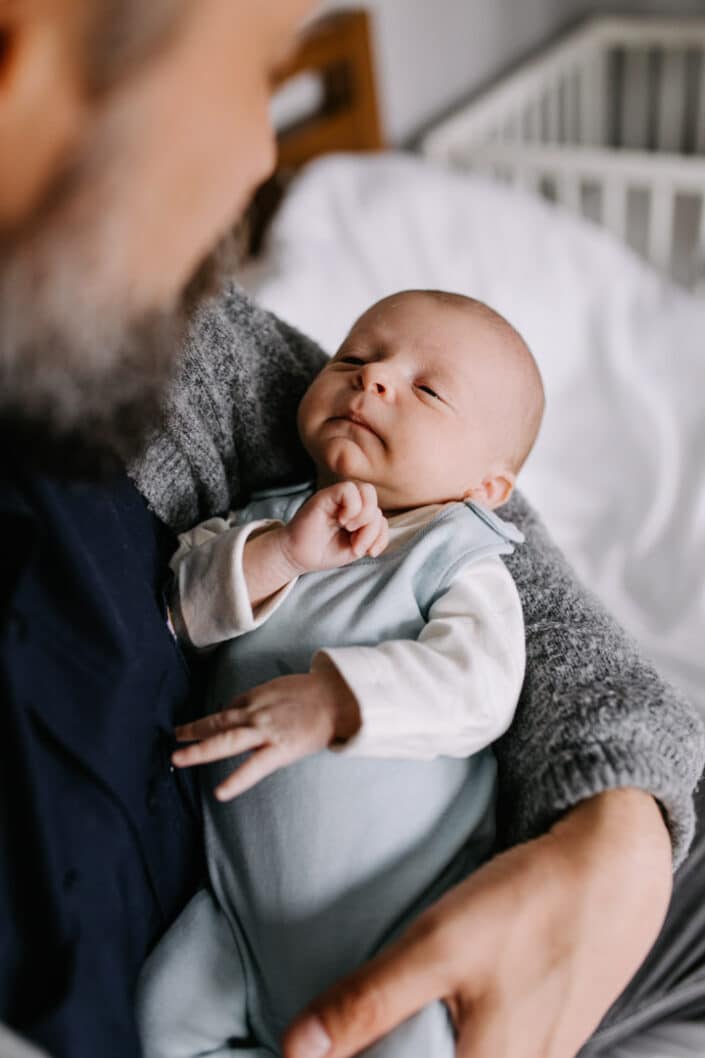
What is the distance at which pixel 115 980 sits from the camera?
63cm

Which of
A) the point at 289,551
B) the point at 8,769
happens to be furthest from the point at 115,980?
the point at 289,551

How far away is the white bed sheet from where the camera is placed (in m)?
1.39

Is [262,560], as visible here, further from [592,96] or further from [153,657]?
[592,96]

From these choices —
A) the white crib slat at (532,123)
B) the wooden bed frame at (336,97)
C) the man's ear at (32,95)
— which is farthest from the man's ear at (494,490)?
the white crib slat at (532,123)

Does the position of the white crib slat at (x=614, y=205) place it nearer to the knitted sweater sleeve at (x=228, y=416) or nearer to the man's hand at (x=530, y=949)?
the knitted sweater sleeve at (x=228, y=416)

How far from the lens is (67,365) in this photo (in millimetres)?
473

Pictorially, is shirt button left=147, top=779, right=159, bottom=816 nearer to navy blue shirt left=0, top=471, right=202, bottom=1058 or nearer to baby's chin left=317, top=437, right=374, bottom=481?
navy blue shirt left=0, top=471, right=202, bottom=1058

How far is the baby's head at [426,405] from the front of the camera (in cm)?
80

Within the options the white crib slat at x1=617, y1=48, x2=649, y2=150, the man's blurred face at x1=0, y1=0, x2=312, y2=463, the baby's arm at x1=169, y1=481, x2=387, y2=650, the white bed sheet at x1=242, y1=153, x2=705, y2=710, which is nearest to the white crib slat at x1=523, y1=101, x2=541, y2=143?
the white crib slat at x1=617, y1=48, x2=649, y2=150

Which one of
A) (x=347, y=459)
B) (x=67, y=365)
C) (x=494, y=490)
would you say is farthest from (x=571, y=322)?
(x=67, y=365)

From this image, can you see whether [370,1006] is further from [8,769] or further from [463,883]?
[8,769]

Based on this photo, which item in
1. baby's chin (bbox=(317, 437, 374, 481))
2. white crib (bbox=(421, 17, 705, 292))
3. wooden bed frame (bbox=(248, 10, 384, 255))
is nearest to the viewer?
baby's chin (bbox=(317, 437, 374, 481))

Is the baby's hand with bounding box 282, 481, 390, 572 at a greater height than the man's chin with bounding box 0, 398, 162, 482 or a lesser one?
lesser

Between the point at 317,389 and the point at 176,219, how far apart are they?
0.37 meters
